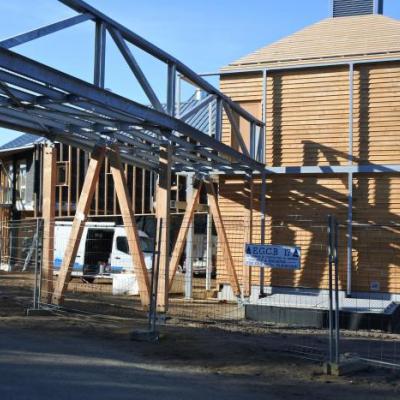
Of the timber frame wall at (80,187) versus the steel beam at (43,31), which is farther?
the timber frame wall at (80,187)

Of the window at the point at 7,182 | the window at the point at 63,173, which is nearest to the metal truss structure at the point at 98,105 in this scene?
the window at the point at 63,173

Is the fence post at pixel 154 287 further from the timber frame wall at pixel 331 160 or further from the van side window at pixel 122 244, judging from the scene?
the van side window at pixel 122 244

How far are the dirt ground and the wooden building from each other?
6774mm

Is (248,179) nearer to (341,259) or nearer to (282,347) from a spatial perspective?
(341,259)

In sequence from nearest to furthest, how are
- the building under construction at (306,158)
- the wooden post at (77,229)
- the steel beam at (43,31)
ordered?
1. the steel beam at (43,31)
2. the wooden post at (77,229)
3. the building under construction at (306,158)

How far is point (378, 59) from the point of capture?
1831 cm

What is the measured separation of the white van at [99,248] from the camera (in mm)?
26203

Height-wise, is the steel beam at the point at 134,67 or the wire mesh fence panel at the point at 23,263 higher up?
the steel beam at the point at 134,67

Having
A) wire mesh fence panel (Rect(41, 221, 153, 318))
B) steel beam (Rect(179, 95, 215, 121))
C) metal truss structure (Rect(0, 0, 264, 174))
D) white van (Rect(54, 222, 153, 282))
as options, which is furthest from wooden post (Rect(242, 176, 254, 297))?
white van (Rect(54, 222, 153, 282))

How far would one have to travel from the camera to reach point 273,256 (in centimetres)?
1391

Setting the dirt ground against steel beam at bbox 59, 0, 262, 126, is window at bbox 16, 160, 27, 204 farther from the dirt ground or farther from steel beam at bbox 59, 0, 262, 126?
the dirt ground

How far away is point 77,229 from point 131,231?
1229 mm

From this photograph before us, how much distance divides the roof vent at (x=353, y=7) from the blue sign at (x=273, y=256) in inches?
430

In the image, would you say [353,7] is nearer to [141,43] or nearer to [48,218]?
[141,43]
